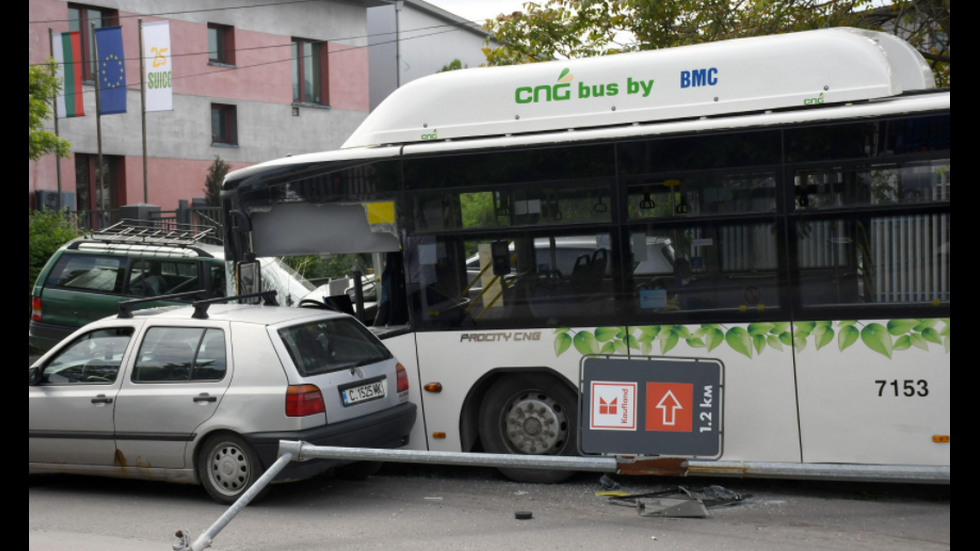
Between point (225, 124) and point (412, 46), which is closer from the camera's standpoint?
point (225, 124)

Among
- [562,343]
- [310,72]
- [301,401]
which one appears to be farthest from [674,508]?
[310,72]

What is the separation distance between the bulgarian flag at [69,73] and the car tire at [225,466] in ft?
61.2

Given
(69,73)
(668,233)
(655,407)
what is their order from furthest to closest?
(69,73) → (668,233) → (655,407)

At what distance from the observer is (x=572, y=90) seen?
7.99 m

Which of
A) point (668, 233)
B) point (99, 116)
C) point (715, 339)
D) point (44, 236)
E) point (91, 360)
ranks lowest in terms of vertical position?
point (91, 360)

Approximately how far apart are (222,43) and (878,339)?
96.2ft

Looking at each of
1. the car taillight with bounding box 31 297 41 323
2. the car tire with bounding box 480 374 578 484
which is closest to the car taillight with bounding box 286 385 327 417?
the car tire with bounding box 480 374 578 484

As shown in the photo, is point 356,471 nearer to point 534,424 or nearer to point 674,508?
point 534,424

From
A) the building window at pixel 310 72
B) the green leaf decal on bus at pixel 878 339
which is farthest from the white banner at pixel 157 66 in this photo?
the green leaf decal on bus at pixel 878 339

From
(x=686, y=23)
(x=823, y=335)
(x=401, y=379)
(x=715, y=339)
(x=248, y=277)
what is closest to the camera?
(x=823, y=335)

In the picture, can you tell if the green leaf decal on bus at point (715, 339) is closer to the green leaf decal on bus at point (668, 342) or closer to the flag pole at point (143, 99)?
the green leaf decal on bus at point (668, 342)

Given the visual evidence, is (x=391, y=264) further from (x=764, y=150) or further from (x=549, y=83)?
(x=764, y=150)
